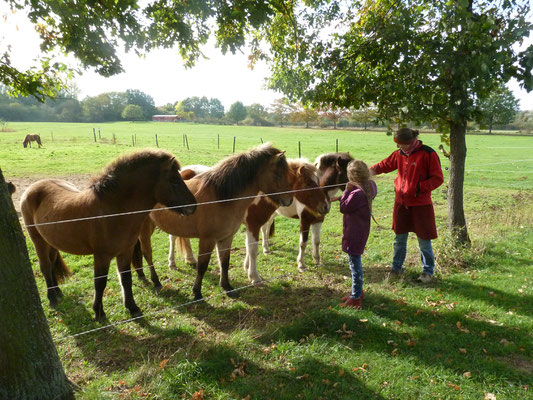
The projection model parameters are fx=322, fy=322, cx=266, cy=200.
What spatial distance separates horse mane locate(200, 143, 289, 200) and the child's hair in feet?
3.15

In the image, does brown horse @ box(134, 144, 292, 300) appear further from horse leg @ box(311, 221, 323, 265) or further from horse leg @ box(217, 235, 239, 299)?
horse leg @ box(311, 221, 323, 265)

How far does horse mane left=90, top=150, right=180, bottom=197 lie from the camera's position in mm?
3762

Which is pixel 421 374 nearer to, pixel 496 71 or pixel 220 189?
pixel 220 189

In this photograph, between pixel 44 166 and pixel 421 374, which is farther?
pixel 44 166

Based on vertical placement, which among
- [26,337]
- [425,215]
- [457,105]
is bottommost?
[26,337]

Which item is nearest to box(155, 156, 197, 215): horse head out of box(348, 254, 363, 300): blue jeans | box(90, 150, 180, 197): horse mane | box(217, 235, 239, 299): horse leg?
box(90, 150, 180, 197): horse mane

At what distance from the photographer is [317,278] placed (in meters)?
5.38

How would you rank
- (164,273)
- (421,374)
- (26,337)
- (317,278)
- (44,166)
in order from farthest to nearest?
(44,166)
(164,273)
(317,278)
(421,374)
(26,337)

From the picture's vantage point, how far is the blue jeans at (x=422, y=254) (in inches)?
192

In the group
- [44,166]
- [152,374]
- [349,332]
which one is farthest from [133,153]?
[44,166]

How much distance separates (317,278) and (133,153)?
3.43m

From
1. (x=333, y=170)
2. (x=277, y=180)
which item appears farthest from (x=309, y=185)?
(x=277, y=180)

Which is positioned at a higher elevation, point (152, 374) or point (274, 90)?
point (274, 90)

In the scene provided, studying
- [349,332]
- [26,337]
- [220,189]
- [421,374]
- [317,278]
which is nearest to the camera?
[26,337]
